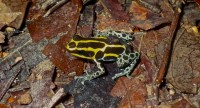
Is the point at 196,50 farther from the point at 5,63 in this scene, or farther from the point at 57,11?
the point at 5,63

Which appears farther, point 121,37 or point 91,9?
point 91,9

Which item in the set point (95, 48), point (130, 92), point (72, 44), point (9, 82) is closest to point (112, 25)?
point (95, 48)

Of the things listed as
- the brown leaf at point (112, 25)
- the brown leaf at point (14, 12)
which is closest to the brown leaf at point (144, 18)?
the brown leaf at point (112, 25)

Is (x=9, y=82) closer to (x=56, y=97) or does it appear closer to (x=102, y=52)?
(x=56, y=97)

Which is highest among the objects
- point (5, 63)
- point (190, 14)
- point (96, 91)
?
point (190, 14)

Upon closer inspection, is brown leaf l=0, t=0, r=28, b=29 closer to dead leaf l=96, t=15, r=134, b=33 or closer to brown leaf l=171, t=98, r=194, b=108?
dead leaf l=96, t=15, r=134, b=33

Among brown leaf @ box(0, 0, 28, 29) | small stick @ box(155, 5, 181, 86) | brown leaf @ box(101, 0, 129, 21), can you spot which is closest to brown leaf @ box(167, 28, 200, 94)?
small stick @ box(155, 5, 181, 86)

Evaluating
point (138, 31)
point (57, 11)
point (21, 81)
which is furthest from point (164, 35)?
point (21, 81)
